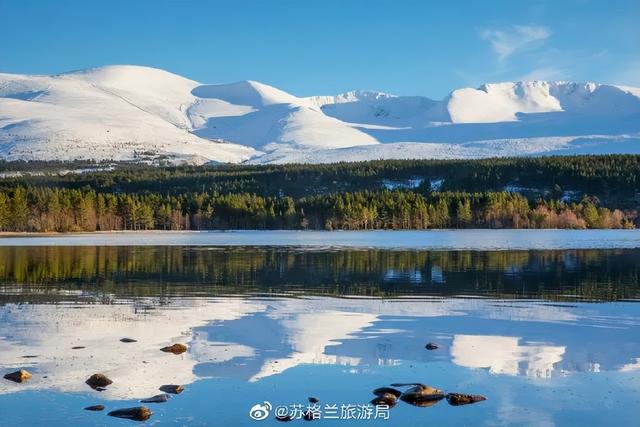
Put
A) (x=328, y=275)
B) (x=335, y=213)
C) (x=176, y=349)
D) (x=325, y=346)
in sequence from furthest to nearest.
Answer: (x=335, y=213)
(x=328, y=275)
(x=325, y=346)
(x=176, y=349)

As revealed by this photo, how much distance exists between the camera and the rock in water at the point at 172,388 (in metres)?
18.0

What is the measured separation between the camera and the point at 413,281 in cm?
4288

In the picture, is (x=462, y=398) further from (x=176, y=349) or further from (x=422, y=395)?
(x=176, y=349)

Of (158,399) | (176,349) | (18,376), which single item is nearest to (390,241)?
(176,349)

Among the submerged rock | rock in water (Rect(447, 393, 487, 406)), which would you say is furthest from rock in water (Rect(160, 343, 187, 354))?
rock in water (Rect(447, 393, 487, 406))

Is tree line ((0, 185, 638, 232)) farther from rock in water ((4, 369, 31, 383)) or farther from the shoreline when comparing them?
rock in water ((4, 369, 31, 383))

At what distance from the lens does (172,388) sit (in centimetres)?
1819

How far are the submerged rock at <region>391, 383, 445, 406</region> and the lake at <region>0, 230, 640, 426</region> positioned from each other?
0.63ft

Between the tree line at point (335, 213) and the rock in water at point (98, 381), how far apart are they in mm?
138374

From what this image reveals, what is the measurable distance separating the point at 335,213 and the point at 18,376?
6262 inches

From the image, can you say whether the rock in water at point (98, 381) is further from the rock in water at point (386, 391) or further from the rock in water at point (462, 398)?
the rock in water at point (462, 398)

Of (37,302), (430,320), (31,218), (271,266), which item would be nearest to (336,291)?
(430,320)

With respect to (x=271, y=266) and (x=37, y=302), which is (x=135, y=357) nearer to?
(x=37, y=302)

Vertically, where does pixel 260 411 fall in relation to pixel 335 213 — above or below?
below
